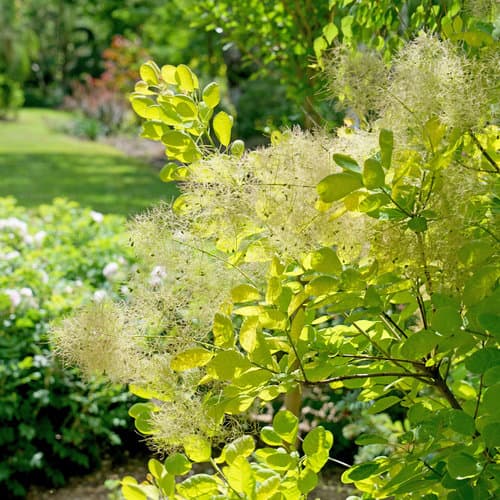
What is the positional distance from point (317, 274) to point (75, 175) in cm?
1318

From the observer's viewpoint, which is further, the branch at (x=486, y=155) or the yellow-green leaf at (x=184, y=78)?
the yellow-green leaf at (x=184, y=78)

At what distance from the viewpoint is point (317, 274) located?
121 cm

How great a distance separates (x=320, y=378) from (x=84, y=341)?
0.40 meters

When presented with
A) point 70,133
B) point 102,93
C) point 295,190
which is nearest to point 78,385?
point 295,190

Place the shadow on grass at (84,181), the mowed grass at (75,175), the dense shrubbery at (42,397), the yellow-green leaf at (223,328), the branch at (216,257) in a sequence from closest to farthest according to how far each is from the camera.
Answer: the yellow-green leaf at (223,328) < the branch at (216,257) < the dense shrubbery at (42,397) < the shadow on grass at (84,181) < the mowed grass at (75,175)

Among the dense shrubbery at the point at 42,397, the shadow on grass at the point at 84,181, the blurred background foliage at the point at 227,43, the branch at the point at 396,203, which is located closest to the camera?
the branch at the point at 396,203

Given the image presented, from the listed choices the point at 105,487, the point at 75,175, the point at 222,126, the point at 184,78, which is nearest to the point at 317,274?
the point at 222,126

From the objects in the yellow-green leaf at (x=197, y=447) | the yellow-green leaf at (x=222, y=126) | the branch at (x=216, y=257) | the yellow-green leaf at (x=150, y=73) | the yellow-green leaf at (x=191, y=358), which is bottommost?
the yellow-green leaf at (x=197, y=447)

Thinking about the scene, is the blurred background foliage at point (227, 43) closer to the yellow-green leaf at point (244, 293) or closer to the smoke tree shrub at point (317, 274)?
the smoke tree shrub at point (317, 274)

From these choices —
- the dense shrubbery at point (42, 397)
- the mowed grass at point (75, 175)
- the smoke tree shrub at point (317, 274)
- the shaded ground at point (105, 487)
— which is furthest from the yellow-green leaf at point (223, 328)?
the mowed grass at point (75, 175)

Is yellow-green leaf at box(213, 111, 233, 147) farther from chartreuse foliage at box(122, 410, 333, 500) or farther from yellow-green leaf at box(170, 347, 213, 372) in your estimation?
chartreuse foliage at box(122, 410, 333, 500)

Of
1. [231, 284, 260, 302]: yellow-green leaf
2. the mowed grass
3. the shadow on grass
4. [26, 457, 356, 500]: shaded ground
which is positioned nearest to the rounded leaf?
[231, 284, 260, 302]: yellow-green leaf

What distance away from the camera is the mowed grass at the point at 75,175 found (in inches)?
449

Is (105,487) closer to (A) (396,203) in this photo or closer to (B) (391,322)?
(B) (391,322)
